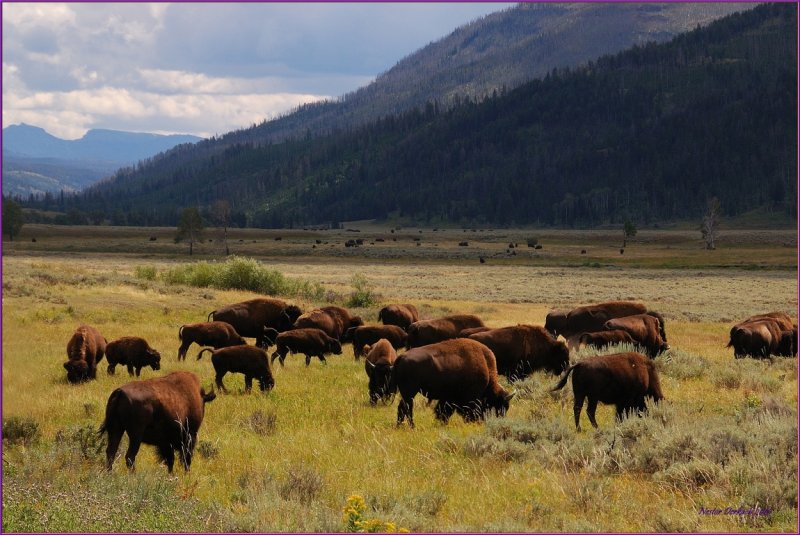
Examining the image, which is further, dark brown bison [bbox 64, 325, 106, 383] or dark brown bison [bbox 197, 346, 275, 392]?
dark brown bison [bbox 64, 325, 106, 383]

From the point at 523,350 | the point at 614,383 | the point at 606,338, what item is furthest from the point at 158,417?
the point at 606,338

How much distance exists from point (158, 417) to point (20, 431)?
288 cm

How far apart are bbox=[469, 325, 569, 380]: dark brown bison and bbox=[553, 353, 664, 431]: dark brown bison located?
2.89 metres

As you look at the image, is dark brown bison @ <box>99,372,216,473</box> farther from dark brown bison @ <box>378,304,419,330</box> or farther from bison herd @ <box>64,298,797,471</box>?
dark brown bison @ <box>378,304,419,330</box>

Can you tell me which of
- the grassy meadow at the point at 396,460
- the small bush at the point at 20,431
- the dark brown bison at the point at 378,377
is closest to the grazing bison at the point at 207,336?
the grassy meadow at the point at 396,460

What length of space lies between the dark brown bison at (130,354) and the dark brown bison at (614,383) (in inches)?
360

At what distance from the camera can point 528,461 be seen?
28.2 feet

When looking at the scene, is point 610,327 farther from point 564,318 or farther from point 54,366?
point 54,366

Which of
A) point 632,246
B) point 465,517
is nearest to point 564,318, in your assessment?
point 465,517

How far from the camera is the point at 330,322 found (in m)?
20.3

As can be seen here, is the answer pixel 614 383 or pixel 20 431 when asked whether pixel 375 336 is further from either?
pixel 20 431

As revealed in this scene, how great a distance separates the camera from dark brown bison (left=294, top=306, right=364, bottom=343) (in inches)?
782

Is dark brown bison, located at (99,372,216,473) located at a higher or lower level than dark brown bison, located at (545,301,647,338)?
higher

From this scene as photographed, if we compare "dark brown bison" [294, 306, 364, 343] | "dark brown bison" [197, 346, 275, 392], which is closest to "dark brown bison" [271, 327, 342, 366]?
"dark brown bison" [294, 306, 364, 343]
